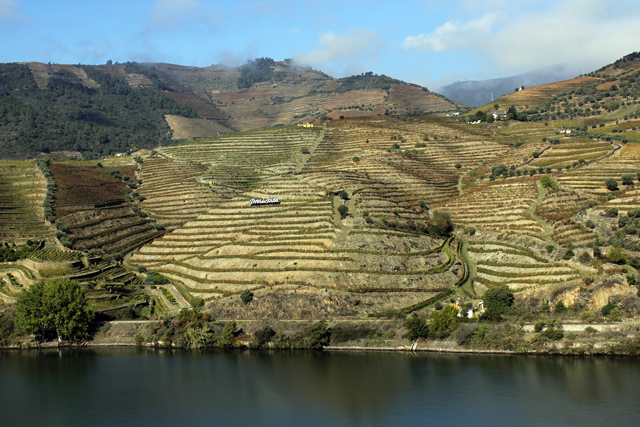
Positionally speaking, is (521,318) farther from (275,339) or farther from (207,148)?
(207,148)

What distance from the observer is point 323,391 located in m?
51.7

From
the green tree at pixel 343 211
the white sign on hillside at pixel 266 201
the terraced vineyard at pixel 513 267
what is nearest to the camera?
the terraced vineyard at pixel 513 267

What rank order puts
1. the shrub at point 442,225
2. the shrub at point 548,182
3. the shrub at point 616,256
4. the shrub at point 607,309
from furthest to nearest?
the shrub at point 548,182 → the shrub at point 442,225 → the shrub at point 616,256 → the shrub at point 607,309

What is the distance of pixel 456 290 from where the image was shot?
235ft

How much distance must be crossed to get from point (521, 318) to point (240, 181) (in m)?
73.6

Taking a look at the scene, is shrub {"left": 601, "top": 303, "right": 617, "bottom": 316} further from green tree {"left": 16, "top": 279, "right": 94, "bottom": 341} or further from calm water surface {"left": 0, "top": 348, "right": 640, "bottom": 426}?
green tree {"left": 16, "top": 279, "right": 94, "bottom": 341}

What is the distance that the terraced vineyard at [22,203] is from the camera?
9112cm

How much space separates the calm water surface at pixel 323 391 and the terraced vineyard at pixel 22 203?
34.7m

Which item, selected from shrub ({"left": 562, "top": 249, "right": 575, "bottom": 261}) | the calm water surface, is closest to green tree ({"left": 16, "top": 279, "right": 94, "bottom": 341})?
the calm water surface

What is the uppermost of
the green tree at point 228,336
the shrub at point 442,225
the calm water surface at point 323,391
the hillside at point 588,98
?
the hillside at point 588,98

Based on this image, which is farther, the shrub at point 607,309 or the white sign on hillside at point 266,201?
the white sign on hillside at point 266,201

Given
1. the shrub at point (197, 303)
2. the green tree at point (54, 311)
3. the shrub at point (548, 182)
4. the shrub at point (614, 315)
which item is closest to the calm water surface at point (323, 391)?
the shrub at point (614, 315)

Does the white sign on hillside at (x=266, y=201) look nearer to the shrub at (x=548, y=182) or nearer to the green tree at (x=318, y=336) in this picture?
the green tree at (x=318, y=336)

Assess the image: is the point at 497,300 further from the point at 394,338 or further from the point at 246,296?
the point at 246,296
